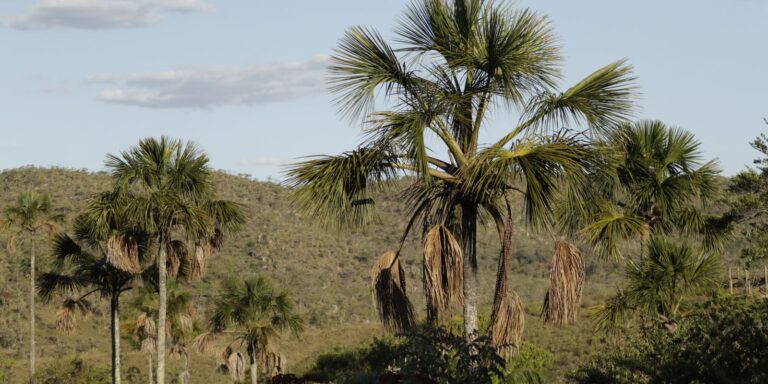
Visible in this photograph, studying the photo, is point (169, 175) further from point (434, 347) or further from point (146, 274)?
point (434, 347)

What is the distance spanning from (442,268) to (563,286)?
1.56 metres

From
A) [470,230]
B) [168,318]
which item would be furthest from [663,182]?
[168,318]

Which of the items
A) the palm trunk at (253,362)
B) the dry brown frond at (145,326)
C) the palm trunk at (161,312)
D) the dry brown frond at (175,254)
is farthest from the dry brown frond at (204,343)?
the dry brown frond at (145,326)


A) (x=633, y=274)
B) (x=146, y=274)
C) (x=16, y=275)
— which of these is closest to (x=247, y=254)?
(x=16, y=275)

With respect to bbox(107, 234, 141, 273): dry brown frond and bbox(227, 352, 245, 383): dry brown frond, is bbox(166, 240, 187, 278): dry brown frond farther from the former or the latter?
bbox(227, 352, 245, 383): dry brown frond

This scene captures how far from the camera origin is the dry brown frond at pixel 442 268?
11633 mm

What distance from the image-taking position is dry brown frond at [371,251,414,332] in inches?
512

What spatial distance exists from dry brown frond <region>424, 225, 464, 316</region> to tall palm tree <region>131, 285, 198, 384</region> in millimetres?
23474

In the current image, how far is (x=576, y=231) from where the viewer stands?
582 inches

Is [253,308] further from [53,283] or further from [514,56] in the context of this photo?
[514,56]

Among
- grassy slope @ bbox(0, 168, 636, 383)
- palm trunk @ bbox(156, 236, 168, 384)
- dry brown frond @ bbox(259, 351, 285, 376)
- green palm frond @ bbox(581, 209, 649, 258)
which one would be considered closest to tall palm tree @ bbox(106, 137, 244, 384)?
palm trunk @ bbox(156, 236, 168, 384)

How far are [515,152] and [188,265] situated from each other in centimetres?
2113

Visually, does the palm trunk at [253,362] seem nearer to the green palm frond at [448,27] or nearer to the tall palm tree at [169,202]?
the tall palm tree at [169,202]

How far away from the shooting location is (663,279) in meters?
21.9
